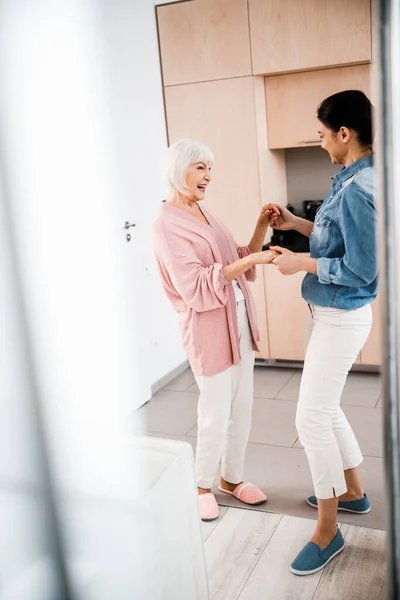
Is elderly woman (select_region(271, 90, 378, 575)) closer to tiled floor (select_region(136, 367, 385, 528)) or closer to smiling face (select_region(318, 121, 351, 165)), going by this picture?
smiling face (select_region(318, 121, 351, 165))

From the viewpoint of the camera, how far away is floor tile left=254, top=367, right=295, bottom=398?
292cm

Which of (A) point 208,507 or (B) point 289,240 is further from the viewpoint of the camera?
(B) point 289,240

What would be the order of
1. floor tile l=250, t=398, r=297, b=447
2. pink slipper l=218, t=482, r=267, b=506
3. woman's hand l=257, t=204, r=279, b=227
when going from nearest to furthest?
1. woman's hand l=257, t=204, r=279, b=227
2. pink slipper l=218, t=482, r=267, b=506
3. floor tile l=250, t=398, r=297, b=447

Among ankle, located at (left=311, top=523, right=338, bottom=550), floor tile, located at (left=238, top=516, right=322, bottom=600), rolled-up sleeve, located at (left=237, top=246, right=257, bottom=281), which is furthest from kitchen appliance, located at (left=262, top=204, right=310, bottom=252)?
ankle, located at (left=311, top=523, right=338, bottom=550)

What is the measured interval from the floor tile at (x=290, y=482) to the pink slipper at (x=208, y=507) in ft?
0.24

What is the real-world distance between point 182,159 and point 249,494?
1116 mm

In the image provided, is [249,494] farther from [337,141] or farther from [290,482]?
[337,141]

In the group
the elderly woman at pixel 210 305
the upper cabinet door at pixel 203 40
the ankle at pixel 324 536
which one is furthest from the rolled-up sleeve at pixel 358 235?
the upper cabinet door at pixel 203 40

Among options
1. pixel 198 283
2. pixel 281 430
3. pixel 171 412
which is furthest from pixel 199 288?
pixel 171 412

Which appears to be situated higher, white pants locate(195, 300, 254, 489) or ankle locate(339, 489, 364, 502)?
white pants locate(195, 300, 254, 489)

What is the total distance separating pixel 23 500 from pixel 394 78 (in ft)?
1.72

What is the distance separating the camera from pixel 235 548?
5.66 ft

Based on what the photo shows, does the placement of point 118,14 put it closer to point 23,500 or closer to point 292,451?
point 292,451

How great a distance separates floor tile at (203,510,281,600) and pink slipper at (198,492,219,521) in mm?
38
